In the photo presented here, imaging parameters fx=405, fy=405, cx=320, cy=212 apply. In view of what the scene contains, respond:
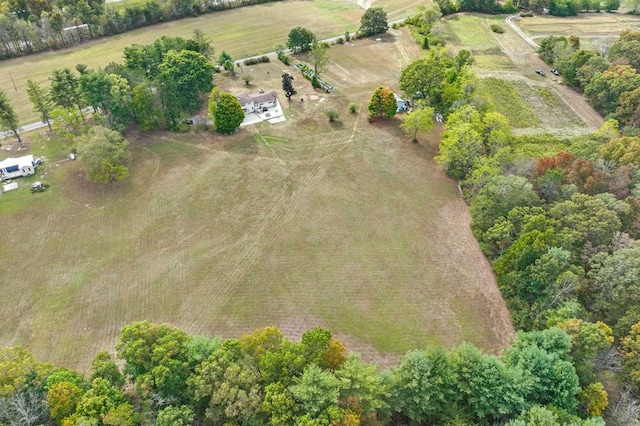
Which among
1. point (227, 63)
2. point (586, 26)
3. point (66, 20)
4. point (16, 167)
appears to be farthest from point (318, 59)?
point (586, 26)

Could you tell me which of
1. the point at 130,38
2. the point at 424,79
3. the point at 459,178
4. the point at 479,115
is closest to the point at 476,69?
the point at 424,79

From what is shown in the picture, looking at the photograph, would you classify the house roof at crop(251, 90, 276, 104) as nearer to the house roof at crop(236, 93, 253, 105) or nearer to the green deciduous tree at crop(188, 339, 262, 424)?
the house roof at crop(236, 93, 253, 105)

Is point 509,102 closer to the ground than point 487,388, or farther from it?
farther from it

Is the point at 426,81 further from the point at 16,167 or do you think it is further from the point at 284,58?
the point at 16,167

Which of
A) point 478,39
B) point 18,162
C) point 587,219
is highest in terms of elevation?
point 478,39

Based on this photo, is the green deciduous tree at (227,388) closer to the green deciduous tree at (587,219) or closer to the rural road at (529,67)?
the green deciduous tree at (587,219)

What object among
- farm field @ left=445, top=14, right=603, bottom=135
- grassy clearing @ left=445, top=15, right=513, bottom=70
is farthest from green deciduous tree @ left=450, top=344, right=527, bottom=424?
grassy clearing @ left=445, top=15, right=513, bottom=70
